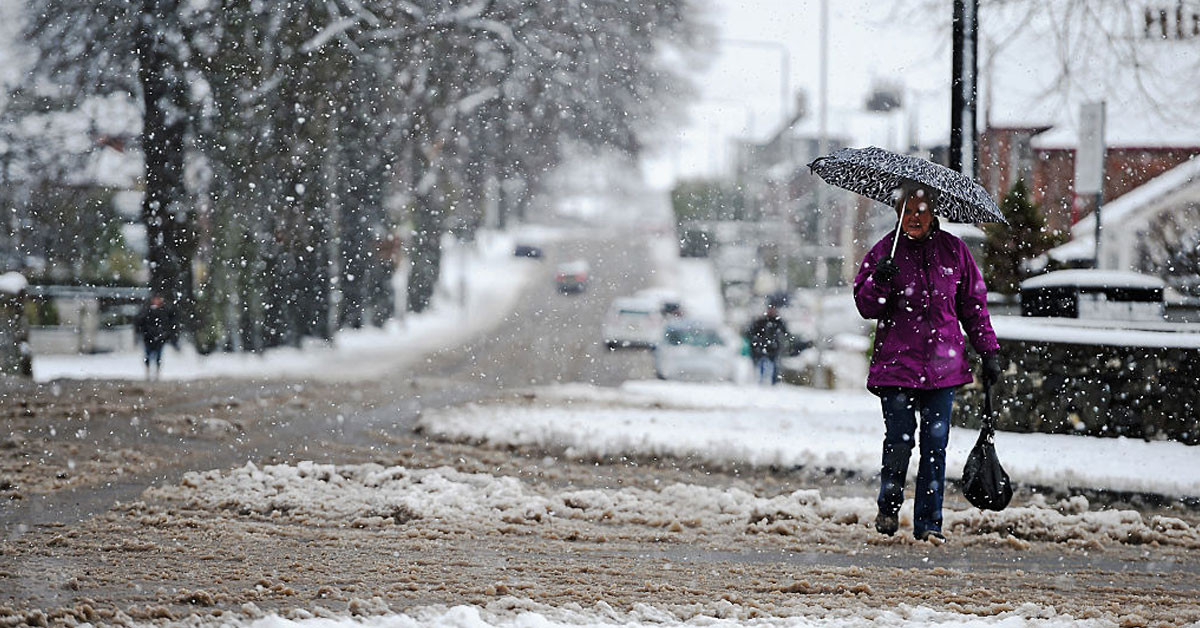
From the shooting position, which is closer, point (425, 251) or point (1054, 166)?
point (425, 251)

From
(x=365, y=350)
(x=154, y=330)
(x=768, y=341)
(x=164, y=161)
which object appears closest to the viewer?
(x=154, y=330)

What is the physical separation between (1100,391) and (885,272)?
5705mm

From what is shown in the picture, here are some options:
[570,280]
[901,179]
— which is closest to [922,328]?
[901,179]

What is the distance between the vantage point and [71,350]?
86.1 feet

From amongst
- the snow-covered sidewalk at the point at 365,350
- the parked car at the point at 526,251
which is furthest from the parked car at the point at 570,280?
the parked car at the point at 526,251

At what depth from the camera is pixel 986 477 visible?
6.48 metres

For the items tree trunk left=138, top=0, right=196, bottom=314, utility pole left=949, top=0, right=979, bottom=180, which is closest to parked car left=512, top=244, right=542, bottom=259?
tree trunk left=138, top=0, right=196, bottom=314

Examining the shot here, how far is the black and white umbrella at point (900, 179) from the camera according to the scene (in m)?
6.61

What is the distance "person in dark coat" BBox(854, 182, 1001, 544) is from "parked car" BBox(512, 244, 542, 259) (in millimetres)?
52678

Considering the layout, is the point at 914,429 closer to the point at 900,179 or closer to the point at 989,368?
the point at 989,368

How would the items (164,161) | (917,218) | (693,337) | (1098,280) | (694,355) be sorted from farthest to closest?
1. (693,337)
2. (694,355)
3. (164,161)
4. (1098,280)
5. (917,218)

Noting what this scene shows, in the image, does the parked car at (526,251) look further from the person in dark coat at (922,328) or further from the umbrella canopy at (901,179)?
the person in dark coat at (922,328)

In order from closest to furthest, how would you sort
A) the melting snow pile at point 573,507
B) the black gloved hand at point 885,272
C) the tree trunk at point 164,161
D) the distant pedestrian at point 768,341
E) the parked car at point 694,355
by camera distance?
the black gloved hand at point 885,272
the melting snow pile at point 573,507
the tree trunk at point 164,161
the distant pedestrian at point 768,341
the parked car at point 694,355

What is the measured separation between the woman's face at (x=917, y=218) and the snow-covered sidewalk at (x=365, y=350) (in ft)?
52.9
